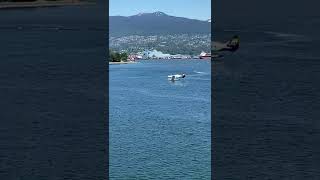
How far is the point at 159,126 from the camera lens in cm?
1024

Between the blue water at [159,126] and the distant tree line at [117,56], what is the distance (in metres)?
2.19
